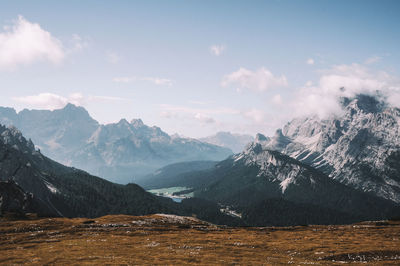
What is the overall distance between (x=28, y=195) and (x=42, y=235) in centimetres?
9918

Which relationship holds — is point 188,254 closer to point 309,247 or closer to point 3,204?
point 309,247

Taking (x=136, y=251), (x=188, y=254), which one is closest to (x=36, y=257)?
(x=136, y=251)

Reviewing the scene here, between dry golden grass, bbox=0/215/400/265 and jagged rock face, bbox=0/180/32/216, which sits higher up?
jagged rock face, bbox=0/180/32/216

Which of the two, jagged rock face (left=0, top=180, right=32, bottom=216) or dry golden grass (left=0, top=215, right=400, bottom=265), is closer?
dry golden grass (left=0, top=215, right=400, bottom=265)

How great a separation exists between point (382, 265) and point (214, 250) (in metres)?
34.9

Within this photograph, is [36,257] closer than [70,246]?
Yes

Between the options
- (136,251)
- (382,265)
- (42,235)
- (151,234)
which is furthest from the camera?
(151,234)

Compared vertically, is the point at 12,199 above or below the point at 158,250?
above

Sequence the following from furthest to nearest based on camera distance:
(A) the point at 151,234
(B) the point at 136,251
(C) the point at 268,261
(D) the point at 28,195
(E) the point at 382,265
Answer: (D) the point at 28,195 → (A) the point at 151,234 → (B) the point at 136,251 → (C) the point at 268,261 → (E) the point at 382,265

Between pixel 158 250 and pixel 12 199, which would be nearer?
pixel 158 250

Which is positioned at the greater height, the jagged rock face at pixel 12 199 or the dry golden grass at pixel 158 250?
the jagged rock face at pixel 12 199

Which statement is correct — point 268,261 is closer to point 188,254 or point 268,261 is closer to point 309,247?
point 188,254

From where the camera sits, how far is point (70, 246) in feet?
250

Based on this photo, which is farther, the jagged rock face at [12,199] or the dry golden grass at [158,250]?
the jagged rock face at [12,199]
